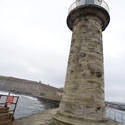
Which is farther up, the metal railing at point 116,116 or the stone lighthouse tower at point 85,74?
Answer: the stone lighthouse tower at point 85,74

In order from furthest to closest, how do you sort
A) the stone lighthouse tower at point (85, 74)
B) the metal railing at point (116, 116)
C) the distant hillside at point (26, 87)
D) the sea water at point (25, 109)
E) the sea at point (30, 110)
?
the distant hillside at point (26, 87) → the sea water at point (25, 109) → the sea at point (30, 110) → the metal railing at point (116, 116) → the stone lighthouse tower at point (85, 74)

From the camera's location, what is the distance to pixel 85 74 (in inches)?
224

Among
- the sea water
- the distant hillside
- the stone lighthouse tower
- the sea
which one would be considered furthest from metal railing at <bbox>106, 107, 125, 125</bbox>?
the distant hillside

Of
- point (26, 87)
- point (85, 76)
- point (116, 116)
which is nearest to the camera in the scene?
point (85, 76)

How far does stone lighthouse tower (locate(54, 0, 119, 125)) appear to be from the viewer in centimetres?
519

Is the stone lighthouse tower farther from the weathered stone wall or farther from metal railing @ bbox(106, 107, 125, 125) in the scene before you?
metal railing @ bbox(106, 107, 125, 125)

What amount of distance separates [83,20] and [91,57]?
2.53 metres

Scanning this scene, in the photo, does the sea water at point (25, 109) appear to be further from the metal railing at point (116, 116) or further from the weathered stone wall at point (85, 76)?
the metal railing at point (116, 116)

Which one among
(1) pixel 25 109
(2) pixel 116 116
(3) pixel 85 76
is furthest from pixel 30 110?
(2) pixel 116 116

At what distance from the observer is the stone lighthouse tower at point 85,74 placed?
17.0 ft

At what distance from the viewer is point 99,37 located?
22.1ft

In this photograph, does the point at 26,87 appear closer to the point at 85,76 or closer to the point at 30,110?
the point at 30,110

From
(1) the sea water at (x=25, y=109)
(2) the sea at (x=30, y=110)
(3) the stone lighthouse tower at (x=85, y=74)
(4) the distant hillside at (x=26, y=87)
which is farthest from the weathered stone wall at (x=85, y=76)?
(4) the distant hillside at (x=26, y=87)

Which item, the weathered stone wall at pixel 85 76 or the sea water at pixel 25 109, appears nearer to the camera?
the weathered stone wall at pixel 85 76
